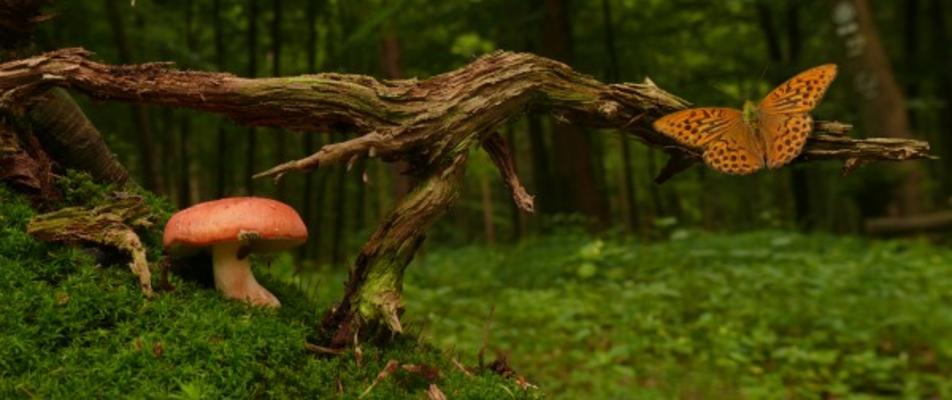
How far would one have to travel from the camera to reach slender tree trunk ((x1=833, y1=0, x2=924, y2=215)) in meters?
7.74

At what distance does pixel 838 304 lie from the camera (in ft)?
20.4

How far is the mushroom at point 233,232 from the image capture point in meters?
2.09

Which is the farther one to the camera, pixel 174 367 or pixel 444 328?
pixel 444 328

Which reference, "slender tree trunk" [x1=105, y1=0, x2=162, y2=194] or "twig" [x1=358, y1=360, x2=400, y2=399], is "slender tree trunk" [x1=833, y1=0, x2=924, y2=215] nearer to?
"twig" [x1=358, y1=360, x2=400, y2=399]

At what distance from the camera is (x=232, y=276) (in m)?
2.35

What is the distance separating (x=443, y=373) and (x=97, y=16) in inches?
369

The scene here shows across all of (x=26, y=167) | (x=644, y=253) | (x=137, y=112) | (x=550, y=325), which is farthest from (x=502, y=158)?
(x=137, y=112)

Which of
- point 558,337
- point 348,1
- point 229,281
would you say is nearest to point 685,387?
point 558,337

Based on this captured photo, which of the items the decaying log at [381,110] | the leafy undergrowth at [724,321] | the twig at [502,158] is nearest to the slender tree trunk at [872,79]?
the leafy undergrowth at [724,321]

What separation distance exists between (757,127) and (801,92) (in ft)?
0.60

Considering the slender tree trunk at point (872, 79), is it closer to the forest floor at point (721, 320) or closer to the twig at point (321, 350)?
the forest floor at point (721, 320)

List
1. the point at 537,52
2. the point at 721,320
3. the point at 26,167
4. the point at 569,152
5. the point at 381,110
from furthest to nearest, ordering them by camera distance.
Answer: the point at 537,52, the point at 569,152, the point at 721,320, the point at 26,167, the point at 381,110

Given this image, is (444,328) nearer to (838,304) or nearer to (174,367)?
(838,304)

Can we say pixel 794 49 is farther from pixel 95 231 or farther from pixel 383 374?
pixel 95 231
